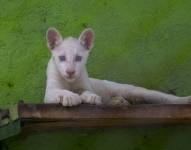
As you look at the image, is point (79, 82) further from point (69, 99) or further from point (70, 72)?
point (69, 99)

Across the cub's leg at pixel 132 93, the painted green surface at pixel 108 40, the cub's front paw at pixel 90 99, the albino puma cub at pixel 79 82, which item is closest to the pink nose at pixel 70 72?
the albino puma cub at pixel 79 82

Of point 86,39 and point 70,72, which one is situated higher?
point 86,39

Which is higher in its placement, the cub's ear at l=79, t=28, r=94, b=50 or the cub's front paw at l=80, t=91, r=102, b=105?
the cub's ear at l=79, t=28, r=94, b=50

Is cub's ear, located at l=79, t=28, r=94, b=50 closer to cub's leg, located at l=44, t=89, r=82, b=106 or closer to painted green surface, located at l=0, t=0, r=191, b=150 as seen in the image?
cub's leg, located at l=44, t=89, r=82, b=106

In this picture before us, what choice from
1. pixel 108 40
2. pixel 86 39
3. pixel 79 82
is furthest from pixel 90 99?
pixel 108 40

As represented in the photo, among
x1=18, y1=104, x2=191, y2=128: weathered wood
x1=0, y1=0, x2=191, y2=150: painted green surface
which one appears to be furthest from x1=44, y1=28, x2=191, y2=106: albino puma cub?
x1=0, y1=0, x2=191, y2=150: painted green surface

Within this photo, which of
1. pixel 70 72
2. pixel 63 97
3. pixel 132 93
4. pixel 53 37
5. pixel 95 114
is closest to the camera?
pixel 95 114

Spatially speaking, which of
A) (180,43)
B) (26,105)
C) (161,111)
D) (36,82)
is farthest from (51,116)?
(180,43)
